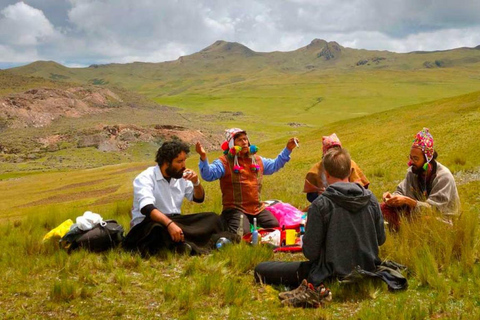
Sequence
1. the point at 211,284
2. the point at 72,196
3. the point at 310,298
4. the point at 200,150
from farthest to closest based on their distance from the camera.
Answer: the point at 72,196, the point at 200,150, the point at 211,284, the point at 310,298

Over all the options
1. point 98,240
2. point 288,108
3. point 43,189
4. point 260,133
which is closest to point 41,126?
point 260,133

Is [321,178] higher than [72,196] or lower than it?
higher

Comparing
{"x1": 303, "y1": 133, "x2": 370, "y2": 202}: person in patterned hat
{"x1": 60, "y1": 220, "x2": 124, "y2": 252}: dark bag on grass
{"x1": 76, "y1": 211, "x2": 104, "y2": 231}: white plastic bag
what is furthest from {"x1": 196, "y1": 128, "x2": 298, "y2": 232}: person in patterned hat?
{"x1": 76, "y1": 211, "x2": 104, "y2": 231}: white plastic bag

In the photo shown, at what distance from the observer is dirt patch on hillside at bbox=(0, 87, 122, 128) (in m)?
70.9

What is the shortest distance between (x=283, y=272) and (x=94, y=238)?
3.33m

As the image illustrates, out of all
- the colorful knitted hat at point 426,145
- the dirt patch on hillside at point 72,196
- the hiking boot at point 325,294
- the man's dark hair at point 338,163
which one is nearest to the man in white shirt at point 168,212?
the hiking boot at point 325,294

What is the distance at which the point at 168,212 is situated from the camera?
24.8 ft

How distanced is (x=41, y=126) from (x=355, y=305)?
245 feet

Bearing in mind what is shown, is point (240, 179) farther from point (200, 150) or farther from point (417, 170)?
point (417, 170)

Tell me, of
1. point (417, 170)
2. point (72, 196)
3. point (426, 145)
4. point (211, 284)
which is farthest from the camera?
point (72, 196)

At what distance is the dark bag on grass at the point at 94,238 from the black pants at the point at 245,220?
2.05m

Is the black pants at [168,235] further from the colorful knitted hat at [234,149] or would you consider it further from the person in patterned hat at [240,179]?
the colorful knitted hat at [234,149]

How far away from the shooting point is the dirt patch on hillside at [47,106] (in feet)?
233

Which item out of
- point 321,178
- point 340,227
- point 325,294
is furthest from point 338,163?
point 321,178
